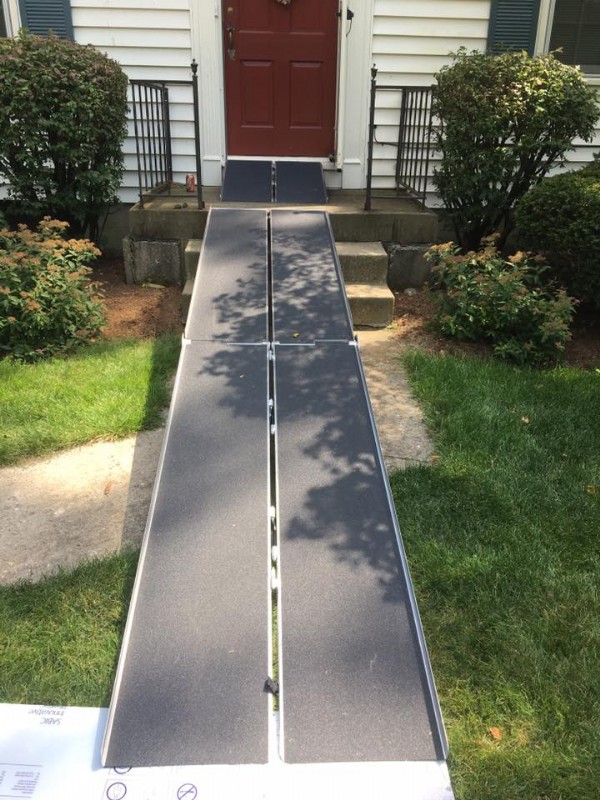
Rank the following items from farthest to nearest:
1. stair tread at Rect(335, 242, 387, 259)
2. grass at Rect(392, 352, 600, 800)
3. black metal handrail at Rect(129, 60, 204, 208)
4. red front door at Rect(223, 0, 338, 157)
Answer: red front door at Rect(223, 0, 338, 157) → black metal handrail at Rect(129, 60, 204, 208) → stair tread at Rect(335, 242, 387, 259) → grass at Rect(392, 352, 600, 800)

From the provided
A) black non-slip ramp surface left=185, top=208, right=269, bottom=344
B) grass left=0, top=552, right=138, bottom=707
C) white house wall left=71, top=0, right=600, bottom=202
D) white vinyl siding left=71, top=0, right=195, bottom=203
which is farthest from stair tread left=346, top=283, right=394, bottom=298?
grass left=0, top=552, right=138, bottom=707

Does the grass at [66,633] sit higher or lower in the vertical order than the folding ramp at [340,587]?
lower

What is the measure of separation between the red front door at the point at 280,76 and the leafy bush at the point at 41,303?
2821mm

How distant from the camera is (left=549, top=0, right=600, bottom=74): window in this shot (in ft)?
20.3

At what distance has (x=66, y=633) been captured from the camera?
7.74 ft

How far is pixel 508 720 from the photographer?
2.06 meters

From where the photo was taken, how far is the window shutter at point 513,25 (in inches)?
242

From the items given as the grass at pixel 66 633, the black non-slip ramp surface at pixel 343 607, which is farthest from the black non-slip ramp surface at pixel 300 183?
the grass at pixel 66 633

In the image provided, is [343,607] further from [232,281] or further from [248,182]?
[248,182]

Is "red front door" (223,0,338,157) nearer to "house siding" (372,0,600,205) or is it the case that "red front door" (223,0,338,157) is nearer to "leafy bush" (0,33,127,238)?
"house siding" (372,0,600,205)

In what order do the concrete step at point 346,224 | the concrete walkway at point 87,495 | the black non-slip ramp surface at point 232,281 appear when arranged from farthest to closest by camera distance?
the concrete step at point 346,224
the black non-slip ramp surface at point 232,281
the concrete walkway at point 87,495

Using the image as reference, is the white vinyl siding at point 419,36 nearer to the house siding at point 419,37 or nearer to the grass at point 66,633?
the house siding at point 419,37

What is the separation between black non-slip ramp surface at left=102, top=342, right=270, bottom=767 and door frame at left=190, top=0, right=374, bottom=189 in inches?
164

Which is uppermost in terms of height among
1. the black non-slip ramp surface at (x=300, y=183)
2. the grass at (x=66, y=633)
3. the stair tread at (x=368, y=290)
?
the black non-slip ramp surface at (x=300, y=183)
